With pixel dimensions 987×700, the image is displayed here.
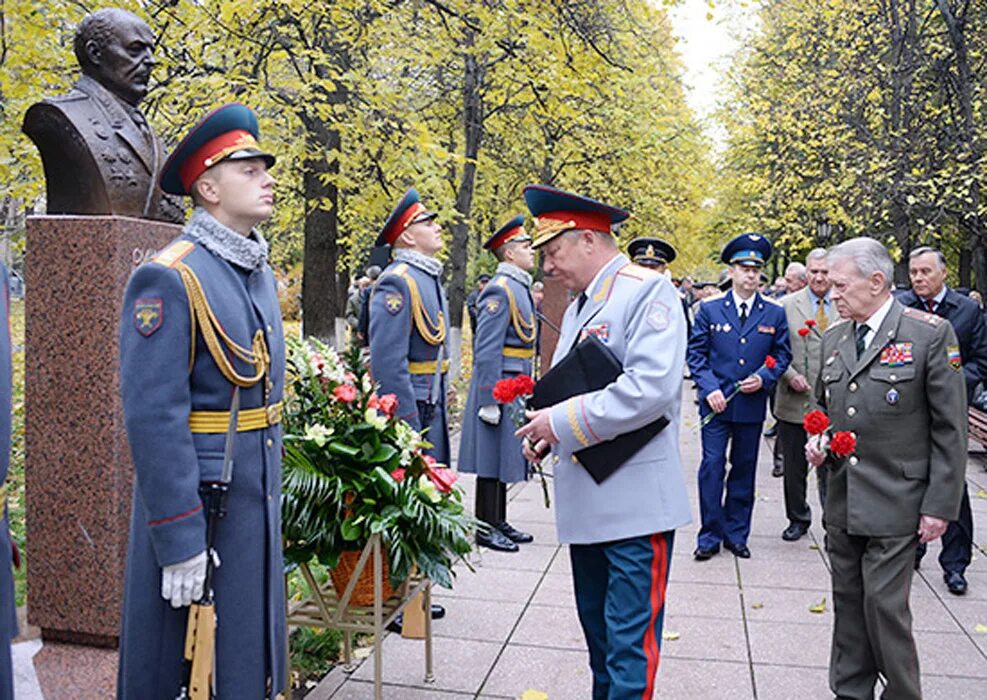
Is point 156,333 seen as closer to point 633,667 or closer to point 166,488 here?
point 166,488

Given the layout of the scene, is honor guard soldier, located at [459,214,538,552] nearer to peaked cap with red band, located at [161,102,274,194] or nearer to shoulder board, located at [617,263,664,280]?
shoulder board, located at [617,263,664,280]

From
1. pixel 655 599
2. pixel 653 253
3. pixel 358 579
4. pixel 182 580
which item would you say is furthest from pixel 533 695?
pixel 653 253

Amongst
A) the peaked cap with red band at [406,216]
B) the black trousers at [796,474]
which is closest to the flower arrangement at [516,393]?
the peaked cap with red band at [406,216]

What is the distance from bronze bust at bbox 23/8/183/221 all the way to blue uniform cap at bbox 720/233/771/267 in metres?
4.18

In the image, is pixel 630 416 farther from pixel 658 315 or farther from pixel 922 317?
pixel 922 317

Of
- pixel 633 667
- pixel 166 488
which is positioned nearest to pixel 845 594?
pixel 633 667

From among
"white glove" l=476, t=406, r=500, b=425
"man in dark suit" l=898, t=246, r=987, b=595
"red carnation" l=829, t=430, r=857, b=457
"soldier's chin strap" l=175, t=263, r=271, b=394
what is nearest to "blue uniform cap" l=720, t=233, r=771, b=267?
"man in dark suit" l=898, t=246, r=987, b=595

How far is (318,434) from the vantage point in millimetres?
4156

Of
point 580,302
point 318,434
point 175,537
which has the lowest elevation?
point 175,537

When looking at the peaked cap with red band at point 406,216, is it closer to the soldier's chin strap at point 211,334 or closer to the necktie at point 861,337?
the necktie at point 861,337

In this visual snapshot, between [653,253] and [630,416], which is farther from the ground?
[653,253]

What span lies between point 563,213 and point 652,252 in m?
6.45

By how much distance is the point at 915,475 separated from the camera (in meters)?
3.94

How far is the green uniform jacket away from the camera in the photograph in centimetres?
389
